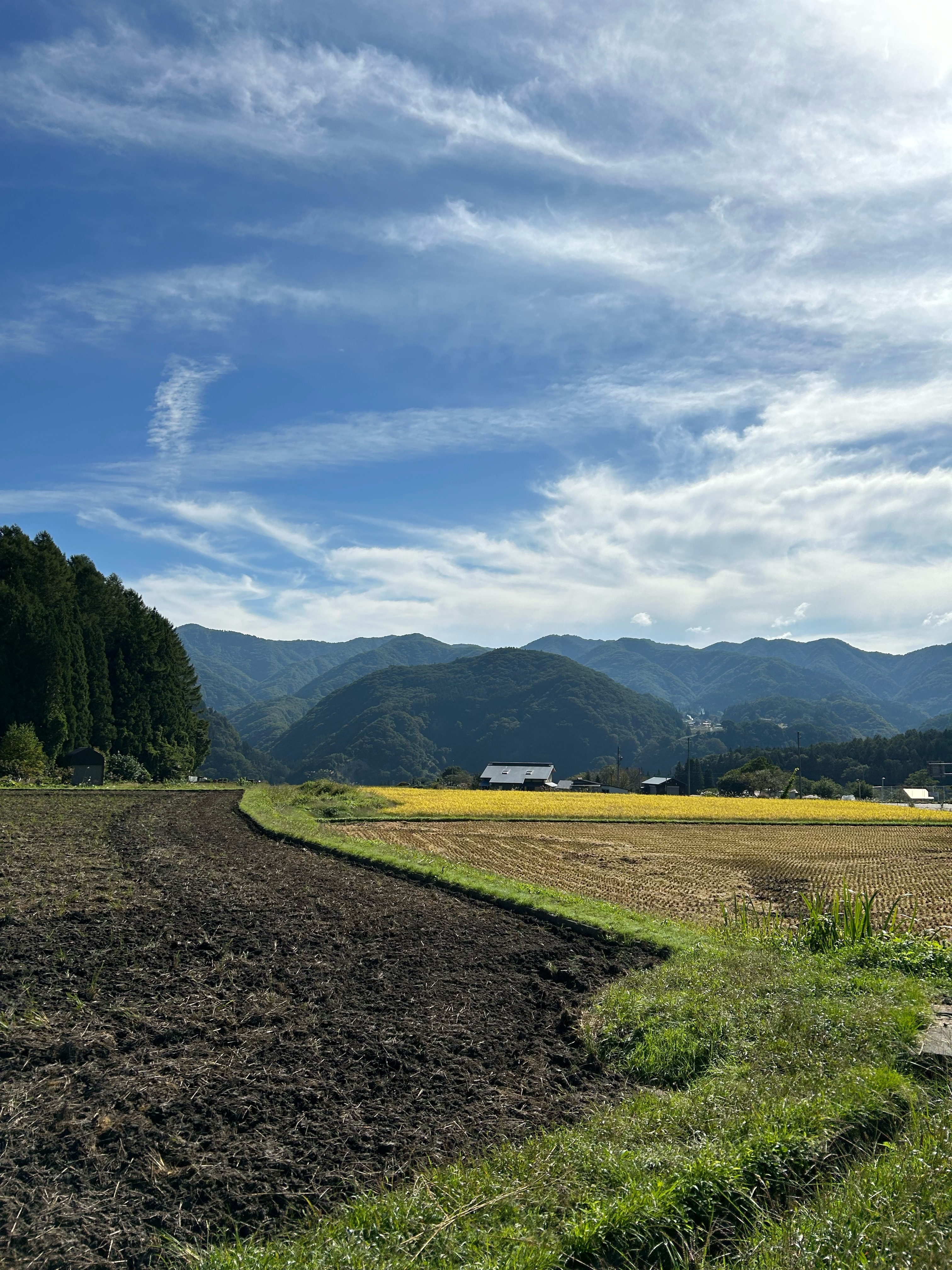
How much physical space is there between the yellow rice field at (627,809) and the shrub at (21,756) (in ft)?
65.7

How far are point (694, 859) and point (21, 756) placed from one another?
36.1m

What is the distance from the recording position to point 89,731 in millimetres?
52688

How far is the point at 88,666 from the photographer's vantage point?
54.8 metres

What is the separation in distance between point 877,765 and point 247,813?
430 ft

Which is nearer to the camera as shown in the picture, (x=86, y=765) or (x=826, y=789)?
(x=86, y=765)

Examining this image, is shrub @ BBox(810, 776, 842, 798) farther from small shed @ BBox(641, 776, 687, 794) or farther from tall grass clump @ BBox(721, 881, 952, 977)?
tall grass clump @ BBox(721, 881, 952, 977)

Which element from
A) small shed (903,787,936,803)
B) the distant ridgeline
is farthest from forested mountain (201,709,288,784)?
small shed (903,787,936,803)

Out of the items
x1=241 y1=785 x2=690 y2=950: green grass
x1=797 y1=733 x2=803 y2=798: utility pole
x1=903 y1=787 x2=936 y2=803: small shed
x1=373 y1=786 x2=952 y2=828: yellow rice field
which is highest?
x1=241 y1=785 x2=690 y2=950: green grass

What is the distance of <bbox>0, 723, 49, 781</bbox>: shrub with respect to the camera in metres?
41.3

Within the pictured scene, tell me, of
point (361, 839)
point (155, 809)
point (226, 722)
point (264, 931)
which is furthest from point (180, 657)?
point (226, 722)

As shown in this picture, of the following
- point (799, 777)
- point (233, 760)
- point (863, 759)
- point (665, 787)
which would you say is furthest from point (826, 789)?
point (233, 760)

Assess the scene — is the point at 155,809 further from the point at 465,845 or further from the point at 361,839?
the point at 465,845

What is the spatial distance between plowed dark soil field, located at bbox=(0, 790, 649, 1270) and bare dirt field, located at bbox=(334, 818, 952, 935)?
26.1 ft

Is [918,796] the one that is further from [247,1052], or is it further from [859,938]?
[247,1052]
